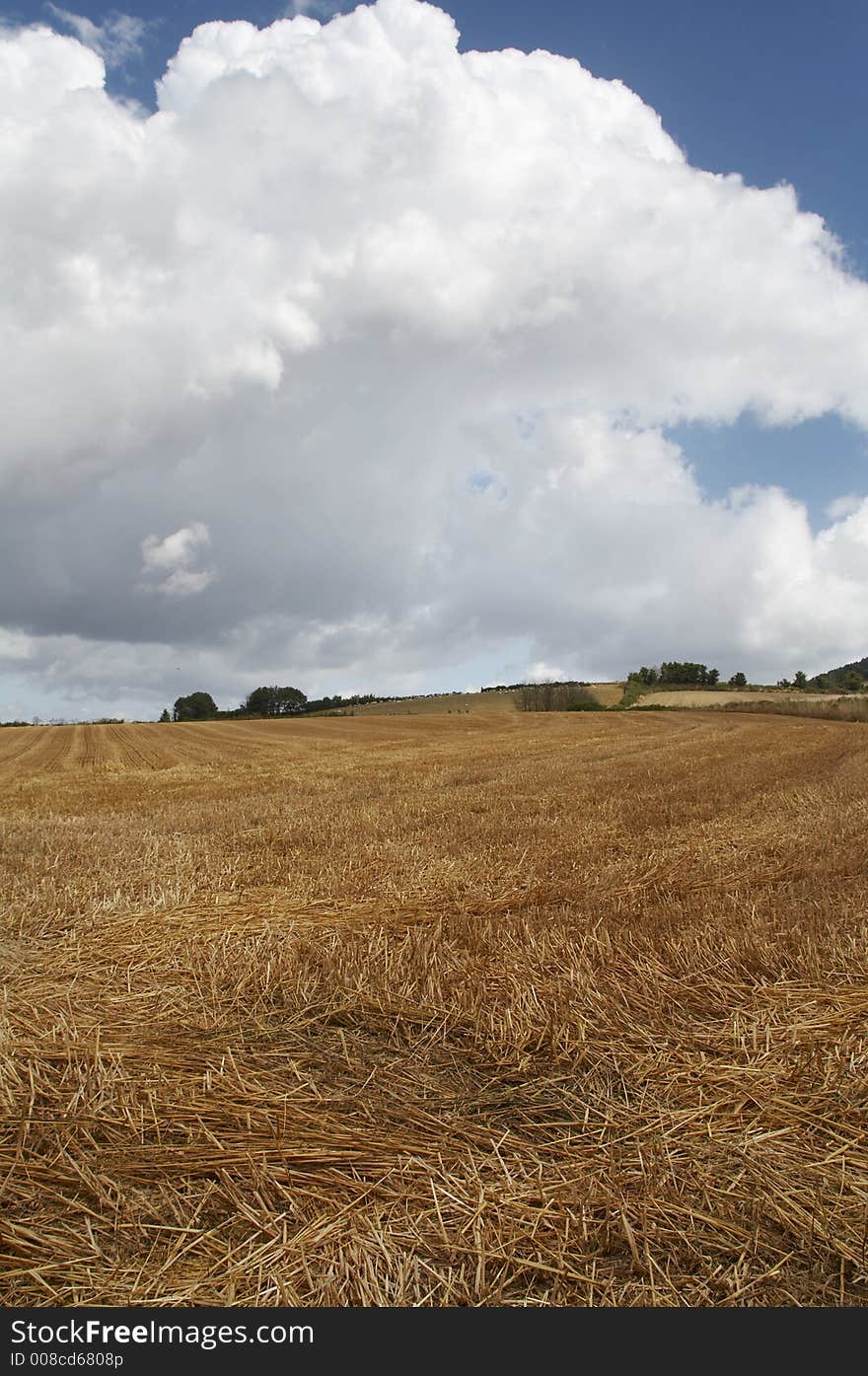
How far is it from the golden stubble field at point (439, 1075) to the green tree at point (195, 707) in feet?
383

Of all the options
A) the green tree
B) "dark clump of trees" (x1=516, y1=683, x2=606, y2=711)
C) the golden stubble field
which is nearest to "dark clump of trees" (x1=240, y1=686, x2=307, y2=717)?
the green tree

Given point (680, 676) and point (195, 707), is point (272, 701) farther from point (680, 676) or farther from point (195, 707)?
point (680, 676)

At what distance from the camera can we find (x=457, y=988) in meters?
4.38

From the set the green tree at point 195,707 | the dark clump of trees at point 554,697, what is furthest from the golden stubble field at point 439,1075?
the green tree at point 195,707

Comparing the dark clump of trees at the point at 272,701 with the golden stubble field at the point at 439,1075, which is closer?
the golden stubble field at the point at 439,1075

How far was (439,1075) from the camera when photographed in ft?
11.5

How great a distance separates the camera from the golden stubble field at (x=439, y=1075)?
2.38 meters

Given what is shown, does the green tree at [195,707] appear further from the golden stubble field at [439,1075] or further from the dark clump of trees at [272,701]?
the golden stubble field at [439,1075]

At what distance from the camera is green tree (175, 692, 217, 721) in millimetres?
119938

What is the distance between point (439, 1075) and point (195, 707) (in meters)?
124

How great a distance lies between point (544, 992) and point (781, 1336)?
2.13 meters

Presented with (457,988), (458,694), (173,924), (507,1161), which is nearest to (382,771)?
(173,924)

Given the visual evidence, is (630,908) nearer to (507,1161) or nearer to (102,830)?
(507,1161)

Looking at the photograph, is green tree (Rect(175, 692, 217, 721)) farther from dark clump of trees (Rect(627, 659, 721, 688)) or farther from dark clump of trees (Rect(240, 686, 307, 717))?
dark clump of trees (Rect(627, 659, 721, 688))
